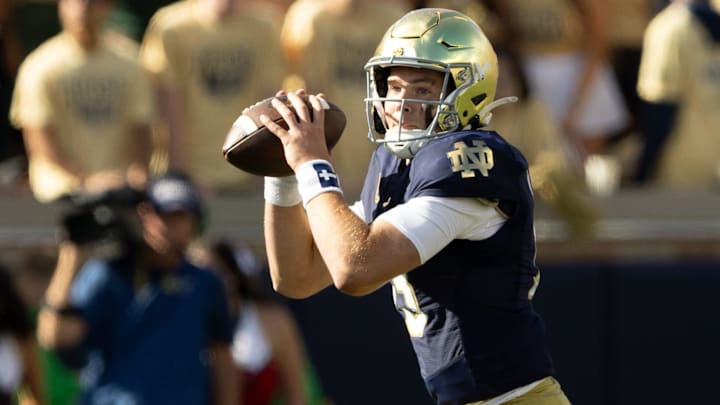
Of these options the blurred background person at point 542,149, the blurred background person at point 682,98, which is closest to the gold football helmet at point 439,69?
the blurred background person at point 542,149

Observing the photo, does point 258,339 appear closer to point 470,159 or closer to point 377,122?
point 377,122

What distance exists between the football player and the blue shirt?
8.33 feet

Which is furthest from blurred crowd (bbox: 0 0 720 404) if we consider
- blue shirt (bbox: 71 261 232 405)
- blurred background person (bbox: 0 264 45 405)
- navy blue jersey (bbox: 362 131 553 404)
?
navy blue jersey (bbox: 362 131 553 404)

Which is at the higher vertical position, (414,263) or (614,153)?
(414,263)

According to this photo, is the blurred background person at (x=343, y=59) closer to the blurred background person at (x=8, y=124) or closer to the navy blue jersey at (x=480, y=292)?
the blurred background person at (x=8, y=124)

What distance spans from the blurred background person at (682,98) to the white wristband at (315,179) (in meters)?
4.59

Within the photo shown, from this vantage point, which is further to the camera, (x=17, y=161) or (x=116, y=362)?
(x=17, y=161)

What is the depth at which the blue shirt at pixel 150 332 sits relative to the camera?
6.20 metres

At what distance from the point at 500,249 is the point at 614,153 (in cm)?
466

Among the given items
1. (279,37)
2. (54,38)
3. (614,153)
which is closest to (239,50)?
(279,37)

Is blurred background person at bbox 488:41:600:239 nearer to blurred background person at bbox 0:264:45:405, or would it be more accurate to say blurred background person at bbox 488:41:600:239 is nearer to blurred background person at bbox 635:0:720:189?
blurred background person at bbox 635:0:720:189

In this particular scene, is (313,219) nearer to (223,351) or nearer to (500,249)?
(500,249)

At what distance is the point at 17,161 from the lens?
743 cm

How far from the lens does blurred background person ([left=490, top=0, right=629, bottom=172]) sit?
7785 mm
